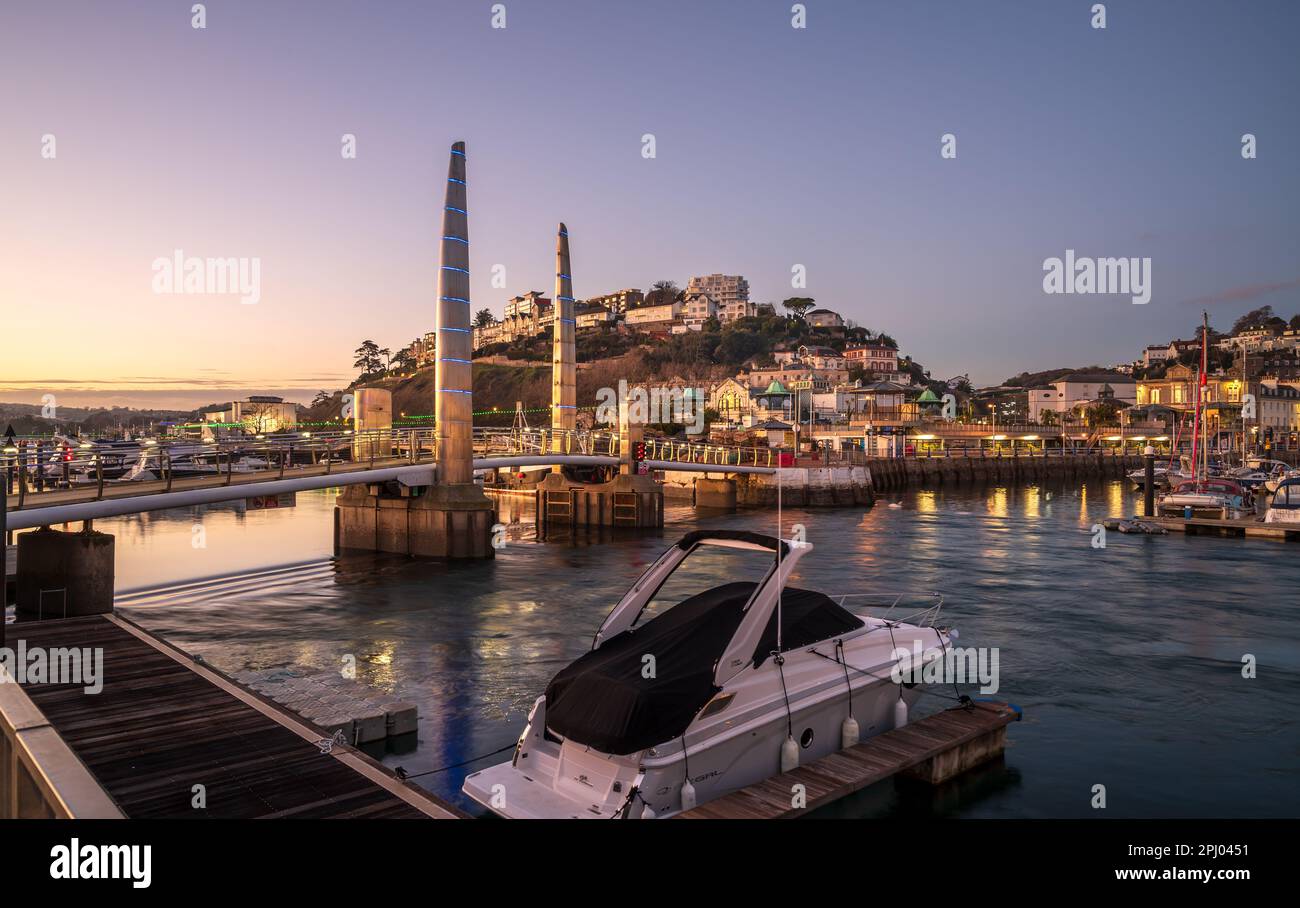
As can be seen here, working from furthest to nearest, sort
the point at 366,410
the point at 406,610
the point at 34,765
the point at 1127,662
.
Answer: the point at 366,410
the point at 406,610
the point at 1127,662
the point at 34,765

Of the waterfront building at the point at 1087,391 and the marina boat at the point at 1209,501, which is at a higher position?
the waterfront building at the point at 1087,391

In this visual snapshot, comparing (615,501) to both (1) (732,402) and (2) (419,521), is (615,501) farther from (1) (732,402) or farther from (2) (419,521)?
(1) (732,402)

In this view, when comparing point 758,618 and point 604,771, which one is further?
point 758,618

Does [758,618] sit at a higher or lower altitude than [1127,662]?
higher

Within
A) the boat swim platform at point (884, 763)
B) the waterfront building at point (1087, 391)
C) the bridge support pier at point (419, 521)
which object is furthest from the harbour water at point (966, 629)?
the waterfront building at point (1087, 391)

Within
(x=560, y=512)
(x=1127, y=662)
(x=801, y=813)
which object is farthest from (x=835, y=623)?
(x=560, y=512)

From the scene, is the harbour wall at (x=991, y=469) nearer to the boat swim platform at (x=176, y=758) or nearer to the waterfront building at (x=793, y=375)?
the waterfront building at (x=793, y=375)

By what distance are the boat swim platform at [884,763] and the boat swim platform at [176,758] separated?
313 centimetres

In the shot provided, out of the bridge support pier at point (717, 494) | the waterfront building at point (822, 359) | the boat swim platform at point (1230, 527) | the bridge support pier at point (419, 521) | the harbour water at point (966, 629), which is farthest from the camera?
the waterfront building at point (822, 359)

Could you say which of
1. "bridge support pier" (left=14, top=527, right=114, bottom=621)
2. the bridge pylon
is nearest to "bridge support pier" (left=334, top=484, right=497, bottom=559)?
the bridge pylon

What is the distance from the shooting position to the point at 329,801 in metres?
8.68

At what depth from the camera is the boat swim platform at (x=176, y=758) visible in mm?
7773
